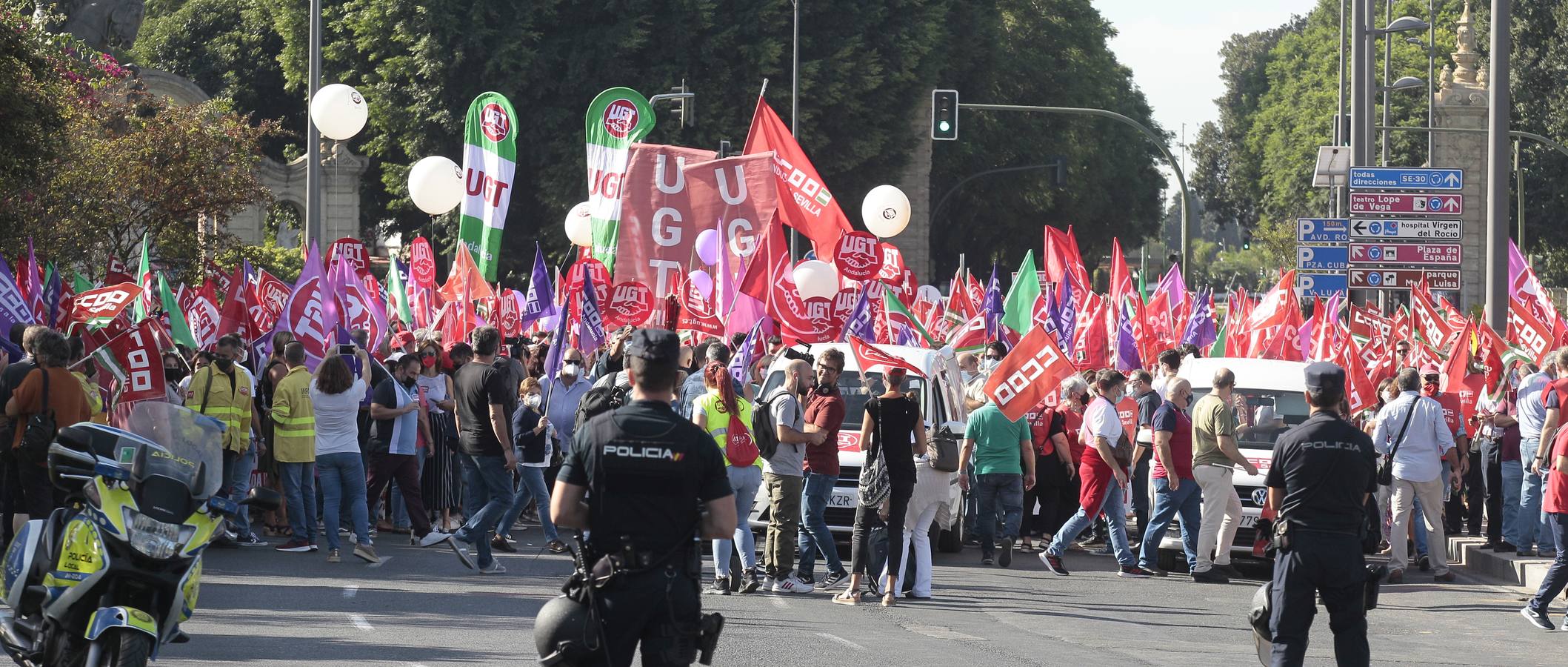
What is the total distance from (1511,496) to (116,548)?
37.5 ft

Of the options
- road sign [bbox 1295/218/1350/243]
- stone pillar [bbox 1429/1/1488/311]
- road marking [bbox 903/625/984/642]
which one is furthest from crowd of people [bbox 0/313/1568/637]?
stone pillar [bbox 1429/1/1488/311]

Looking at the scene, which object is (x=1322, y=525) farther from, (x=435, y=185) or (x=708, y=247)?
(x=435, y=185)

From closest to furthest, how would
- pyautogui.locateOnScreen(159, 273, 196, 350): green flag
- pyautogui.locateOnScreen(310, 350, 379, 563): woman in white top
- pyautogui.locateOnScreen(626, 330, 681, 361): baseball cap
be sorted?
pyautogui.locateOnScreen(626, 330, 681, 361): baseball cap
pyautogui.locateOnScreen(310, 350, 379, 563): woman in white top
pyautogui.locateOnScreen(159, 273, 196, 350): green flag

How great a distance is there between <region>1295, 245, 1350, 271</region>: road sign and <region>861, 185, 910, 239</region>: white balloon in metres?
8.52

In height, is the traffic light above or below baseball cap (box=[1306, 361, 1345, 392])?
above

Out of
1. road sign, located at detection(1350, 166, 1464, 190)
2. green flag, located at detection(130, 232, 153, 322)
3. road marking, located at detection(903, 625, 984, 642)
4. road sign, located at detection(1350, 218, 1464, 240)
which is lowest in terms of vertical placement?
road marking, located at detection(903, 625, 984, 642)

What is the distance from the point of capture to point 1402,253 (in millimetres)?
20797

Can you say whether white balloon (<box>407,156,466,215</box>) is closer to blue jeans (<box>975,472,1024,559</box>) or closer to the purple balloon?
the purple balloon

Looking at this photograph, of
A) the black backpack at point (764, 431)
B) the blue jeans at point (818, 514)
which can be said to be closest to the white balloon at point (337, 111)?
the blue jeans at point (818, 514)

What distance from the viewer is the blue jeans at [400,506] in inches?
631

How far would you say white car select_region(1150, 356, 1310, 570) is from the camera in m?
14.5

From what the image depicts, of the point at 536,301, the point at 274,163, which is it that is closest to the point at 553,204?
Answer: the point at 274,163

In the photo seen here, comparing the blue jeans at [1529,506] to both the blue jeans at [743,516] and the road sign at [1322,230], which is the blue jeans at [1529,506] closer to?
the blue jeans at [743,516]

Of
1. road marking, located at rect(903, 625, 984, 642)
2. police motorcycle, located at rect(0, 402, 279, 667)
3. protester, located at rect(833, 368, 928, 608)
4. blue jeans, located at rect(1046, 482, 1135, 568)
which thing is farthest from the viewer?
blue jeans, located at rect(1046, 482, 1135, 568)
